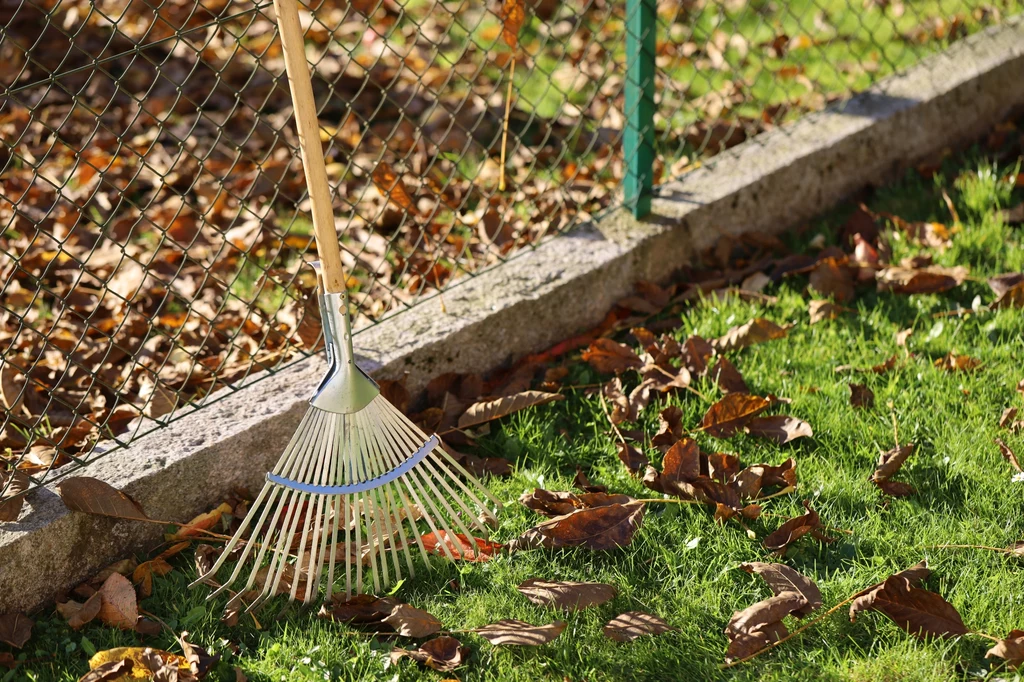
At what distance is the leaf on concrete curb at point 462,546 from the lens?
227 centimetres

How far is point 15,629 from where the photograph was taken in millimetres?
2164

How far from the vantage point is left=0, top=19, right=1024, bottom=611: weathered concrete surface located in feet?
7.57

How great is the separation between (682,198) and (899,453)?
1162mm

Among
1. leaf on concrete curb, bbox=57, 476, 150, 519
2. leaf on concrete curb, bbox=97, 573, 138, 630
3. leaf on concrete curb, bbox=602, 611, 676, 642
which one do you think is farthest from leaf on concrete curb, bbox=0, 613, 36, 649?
leaf on concrete curb, bbox=602, 611, 676, 642

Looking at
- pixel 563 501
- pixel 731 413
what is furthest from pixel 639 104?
pixel 563 501

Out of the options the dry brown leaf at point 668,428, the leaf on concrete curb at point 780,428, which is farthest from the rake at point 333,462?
the leaf on concrete curb at point 780,428

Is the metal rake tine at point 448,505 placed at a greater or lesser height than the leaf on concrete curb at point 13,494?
lesser

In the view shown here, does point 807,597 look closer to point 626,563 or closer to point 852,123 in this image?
point 626,563

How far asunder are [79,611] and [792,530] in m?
1.50

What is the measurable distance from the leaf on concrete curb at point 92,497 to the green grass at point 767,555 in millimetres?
192

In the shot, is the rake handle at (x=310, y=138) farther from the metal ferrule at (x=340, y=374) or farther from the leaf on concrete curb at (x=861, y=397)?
the leaf on concrete curb at (x=861, y=397)

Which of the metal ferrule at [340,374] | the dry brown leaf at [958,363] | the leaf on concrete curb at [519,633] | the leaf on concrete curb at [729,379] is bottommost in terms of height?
the leaf on concrete curb at [519,633]

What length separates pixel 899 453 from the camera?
2383mm

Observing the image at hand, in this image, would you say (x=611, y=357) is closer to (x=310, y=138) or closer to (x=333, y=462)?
(x=333, y=462)
